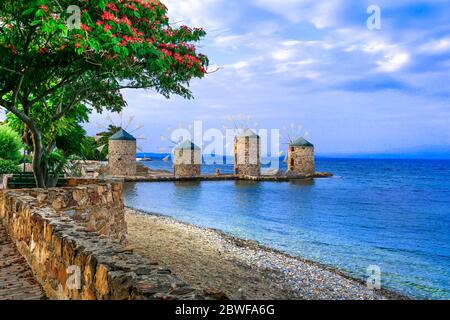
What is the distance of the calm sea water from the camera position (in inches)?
651

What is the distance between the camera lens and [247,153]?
2361 inches

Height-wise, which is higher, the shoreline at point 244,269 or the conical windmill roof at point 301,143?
the conical windmill roof at point 301,143

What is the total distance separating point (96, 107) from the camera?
51.9 feet

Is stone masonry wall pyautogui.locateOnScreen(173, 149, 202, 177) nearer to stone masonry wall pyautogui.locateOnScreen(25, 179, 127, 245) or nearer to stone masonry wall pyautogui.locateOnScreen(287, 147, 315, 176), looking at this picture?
stone masonry wall pyautogui.locateOnScreen(287, 147, 315, 176)

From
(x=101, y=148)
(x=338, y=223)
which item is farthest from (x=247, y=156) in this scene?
(x=338, y=223)

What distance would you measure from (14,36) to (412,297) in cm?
1353

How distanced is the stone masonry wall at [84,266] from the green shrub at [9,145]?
2497cm

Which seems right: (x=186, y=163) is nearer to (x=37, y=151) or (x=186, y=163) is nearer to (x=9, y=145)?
(x=9, y=145)

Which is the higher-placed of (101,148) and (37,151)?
(101,148)

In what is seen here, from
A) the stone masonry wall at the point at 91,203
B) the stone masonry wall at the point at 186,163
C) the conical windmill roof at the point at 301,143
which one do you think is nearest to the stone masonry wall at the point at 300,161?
the conical windmill roof at the point at 301,143

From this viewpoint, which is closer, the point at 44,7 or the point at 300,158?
the point at 44,7

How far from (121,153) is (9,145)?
21218 mm

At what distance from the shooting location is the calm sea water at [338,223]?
1655 cm

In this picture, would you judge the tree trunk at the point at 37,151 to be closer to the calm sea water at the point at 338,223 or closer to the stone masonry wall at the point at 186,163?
the calm sea water at the point at 338,223
